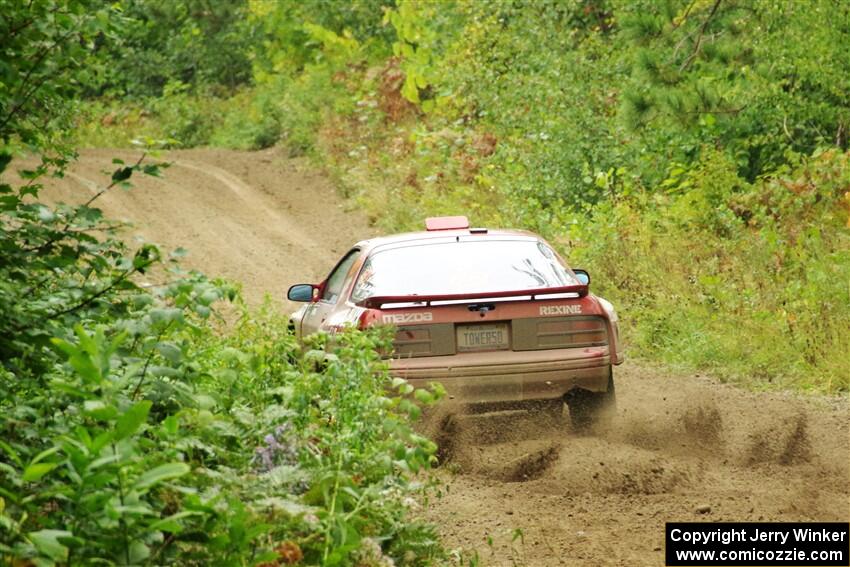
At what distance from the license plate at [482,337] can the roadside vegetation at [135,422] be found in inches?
106

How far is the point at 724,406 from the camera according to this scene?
1053 centimetres

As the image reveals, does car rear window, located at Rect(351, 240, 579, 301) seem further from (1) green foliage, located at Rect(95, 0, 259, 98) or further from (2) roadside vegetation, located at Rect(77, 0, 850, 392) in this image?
(1) green foliage, located at Rect(95, 0, 259, 98)

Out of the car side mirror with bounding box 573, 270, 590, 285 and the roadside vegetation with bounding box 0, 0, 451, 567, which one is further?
the car side mirror with bounding box 573, 270, 590, 285

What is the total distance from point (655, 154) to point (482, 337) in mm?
9988

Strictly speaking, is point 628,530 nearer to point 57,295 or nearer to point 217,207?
point 57,295

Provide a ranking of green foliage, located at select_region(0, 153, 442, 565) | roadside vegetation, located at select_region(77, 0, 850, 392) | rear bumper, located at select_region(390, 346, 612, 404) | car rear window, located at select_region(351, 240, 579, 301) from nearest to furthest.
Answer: green foliage, located at select_region(0, 153, 442, 565), rear bumper, located at select_region(390, 346, 612, 404), car rear window, located at select_region(351, 240, 579, 301), roadside vegetation, located at select_region(77, 0, 850, 392)

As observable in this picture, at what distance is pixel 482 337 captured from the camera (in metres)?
9.15

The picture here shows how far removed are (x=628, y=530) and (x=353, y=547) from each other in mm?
2346

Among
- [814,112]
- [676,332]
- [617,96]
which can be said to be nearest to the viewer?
[676,332]

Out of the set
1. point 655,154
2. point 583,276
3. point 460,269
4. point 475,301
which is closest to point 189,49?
point 655,154

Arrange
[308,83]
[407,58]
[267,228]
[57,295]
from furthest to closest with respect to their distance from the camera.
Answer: [308,83] → [407,58] → [267,228] → [57,295]

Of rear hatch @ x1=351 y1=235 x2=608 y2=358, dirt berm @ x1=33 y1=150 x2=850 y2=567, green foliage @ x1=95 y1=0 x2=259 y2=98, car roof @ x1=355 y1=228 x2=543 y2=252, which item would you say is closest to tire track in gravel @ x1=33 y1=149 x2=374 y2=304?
car roof @ x1=355 y1=228 x2=543 y2=252

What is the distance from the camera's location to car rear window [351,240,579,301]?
9469mm

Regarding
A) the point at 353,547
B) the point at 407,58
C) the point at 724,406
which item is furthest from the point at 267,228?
the point at 353,547
